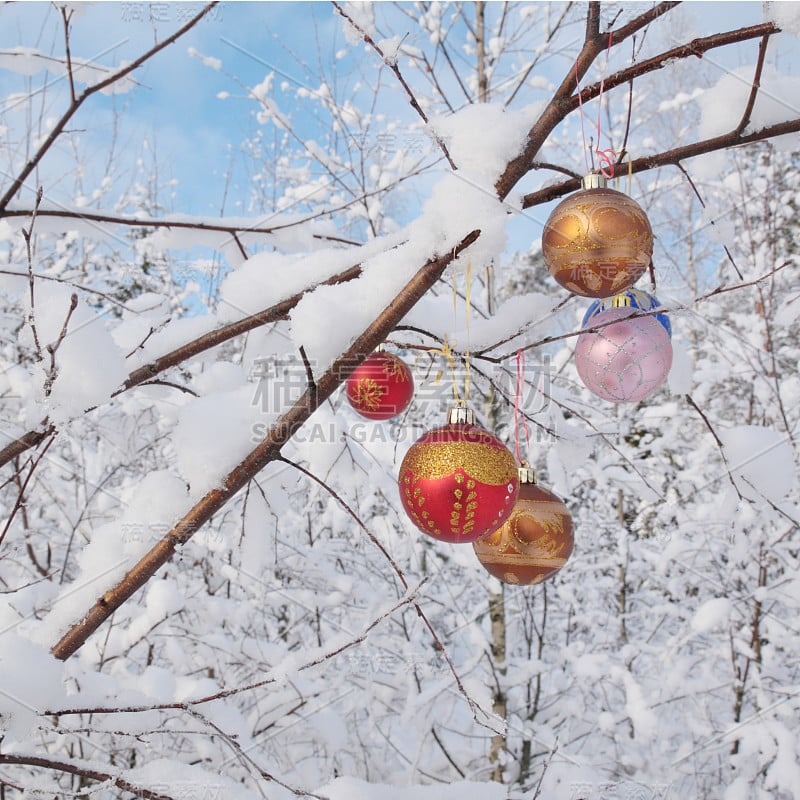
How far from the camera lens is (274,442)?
1087 mm

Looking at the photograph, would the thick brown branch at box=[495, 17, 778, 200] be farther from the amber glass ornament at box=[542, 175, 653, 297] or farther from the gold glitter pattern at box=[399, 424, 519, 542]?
the gold glitter pattern at box=[399, 424, 519, 542]

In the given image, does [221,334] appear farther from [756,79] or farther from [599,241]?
[756,79]

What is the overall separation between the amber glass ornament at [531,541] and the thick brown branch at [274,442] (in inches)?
22.9

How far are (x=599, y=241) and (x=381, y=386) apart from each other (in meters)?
0.84

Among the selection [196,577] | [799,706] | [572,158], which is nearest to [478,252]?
[799,706]

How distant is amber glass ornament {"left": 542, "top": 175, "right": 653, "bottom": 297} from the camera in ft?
4.20

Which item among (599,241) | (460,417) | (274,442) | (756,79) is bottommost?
(274,442)

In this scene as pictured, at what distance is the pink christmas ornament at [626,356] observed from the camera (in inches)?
59.1

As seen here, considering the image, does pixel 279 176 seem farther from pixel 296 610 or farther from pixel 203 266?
pixel 296 610

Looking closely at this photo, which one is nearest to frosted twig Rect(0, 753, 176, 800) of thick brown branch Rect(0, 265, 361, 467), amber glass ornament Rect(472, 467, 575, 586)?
thick brown branch Rect(0, 265, 361, 467)

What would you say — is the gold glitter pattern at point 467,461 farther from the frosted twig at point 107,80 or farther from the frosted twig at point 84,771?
the frosted twig at point 107,80

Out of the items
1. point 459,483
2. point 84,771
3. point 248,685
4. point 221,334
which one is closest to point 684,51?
point 459,483

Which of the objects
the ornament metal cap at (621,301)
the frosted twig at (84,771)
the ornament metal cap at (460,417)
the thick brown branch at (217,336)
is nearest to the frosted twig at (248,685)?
the frosted twig at (84,771)

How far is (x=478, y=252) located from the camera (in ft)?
3.52
